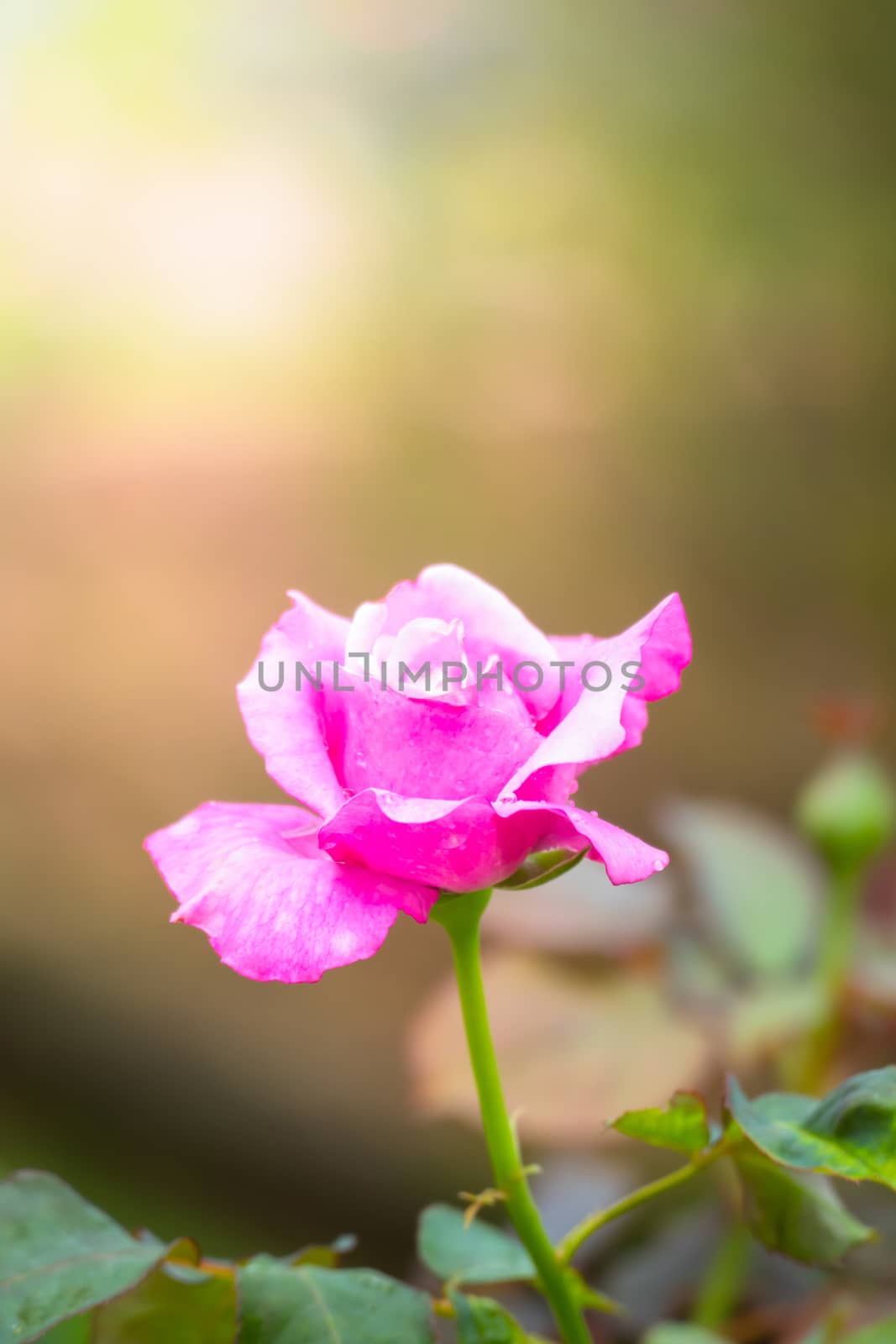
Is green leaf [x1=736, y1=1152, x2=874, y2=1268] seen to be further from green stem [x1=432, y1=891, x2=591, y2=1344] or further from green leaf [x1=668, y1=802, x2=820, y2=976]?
green leaf [x1=668, y1=802, x2=820, y2=976]

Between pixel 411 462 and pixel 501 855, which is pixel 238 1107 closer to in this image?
pixel 411 462

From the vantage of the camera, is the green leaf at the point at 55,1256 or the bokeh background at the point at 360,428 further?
the bokeh background at the point at 360,428

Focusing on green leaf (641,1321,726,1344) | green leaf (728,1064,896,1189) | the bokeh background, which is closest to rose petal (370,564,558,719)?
green leaf (728,1064,896,1189)

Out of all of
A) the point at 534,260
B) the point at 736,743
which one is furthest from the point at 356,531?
the point at 736,743

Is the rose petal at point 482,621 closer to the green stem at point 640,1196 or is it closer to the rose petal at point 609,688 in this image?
the rose petal at point 609,688

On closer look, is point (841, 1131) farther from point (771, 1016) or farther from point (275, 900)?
point (771, 1016)

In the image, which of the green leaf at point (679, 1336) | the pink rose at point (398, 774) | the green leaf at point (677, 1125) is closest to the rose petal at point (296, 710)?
the pink rose at point (398, 774)
